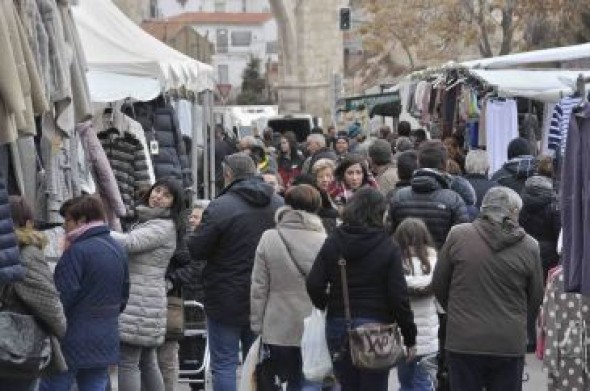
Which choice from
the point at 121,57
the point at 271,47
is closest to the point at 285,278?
the point at 121,57

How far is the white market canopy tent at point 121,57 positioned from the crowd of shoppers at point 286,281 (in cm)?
182

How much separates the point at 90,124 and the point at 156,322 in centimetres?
188

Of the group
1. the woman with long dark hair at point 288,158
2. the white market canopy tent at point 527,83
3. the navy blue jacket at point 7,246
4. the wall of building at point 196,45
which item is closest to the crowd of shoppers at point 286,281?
the navy blue jacket at point 7,246

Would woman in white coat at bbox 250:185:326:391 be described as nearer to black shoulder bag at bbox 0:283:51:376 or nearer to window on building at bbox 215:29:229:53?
black shoulder bag at bbox 0:283:51:376

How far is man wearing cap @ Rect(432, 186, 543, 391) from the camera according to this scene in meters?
8.93

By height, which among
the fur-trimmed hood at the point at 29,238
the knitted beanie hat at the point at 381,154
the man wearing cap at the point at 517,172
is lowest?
the man wearing cap at the point at 517,172

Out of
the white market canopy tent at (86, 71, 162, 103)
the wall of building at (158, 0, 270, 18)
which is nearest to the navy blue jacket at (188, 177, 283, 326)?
the white market canopy tent at (86, 71, 162, 103)

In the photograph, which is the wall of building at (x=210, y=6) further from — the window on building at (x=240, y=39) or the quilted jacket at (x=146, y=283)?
the quilted jacket at (x=146, y=283)

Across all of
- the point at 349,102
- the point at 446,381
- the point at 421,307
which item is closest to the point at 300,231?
the point at 421,307

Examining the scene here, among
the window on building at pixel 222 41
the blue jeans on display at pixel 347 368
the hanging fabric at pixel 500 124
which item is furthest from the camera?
the window on building at pixel 222 41

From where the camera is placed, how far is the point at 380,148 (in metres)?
14.2

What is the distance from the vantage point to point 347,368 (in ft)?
30.0

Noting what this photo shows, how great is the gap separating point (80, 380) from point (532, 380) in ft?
16.6

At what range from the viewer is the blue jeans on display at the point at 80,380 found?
8.90m
